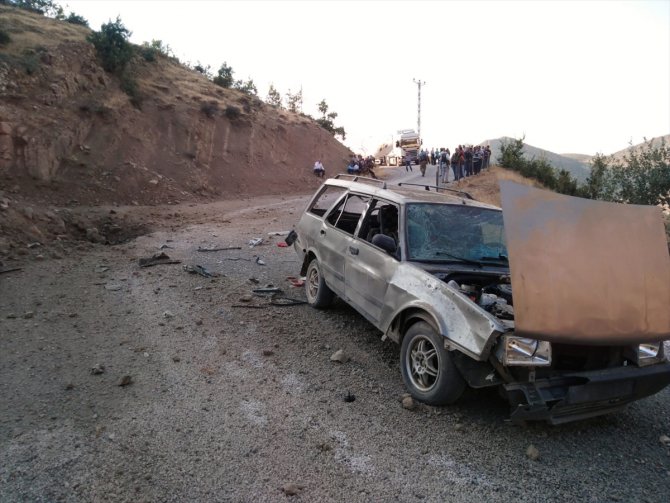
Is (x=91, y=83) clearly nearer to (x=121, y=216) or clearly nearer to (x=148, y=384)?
(x=121, y=216)

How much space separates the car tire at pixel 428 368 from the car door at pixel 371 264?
0.54 meters

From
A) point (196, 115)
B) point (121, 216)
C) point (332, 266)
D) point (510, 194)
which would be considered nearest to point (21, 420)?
point (332, 266)

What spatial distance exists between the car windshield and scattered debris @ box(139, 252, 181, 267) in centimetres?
523

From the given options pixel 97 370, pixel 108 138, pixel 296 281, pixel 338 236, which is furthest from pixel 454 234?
pixel 108 138

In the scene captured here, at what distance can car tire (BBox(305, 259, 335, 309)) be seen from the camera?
605 centimetres

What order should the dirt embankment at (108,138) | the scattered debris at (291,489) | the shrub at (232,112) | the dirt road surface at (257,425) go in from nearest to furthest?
the scattered debris at (291,489) < the dirt road surface at (257,425) < the dirt embankment at (108,138) < the shrub at (232,112)

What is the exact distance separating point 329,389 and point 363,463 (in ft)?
3.48

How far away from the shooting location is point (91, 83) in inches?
821

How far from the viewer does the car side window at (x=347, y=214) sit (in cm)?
581

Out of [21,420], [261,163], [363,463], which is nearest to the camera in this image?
[363,463]

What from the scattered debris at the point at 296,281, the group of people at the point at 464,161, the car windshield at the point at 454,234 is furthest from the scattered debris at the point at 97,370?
the group of people at the point at 464,161

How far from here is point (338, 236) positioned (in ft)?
18.6

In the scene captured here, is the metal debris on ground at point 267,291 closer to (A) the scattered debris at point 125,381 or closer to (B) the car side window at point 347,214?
(B) the car side window at point 347,214

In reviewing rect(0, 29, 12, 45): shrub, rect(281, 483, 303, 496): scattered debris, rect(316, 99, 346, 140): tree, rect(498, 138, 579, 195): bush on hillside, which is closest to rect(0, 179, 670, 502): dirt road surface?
rect(281, 483, 303, 496): scattered debris
